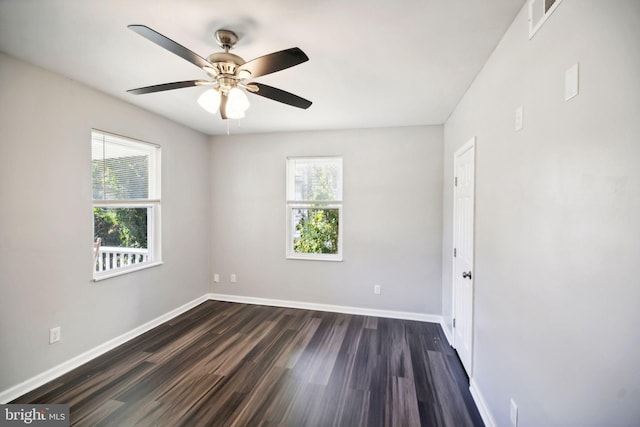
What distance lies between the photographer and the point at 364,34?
5.68 feet

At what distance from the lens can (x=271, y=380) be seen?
7.79 ft

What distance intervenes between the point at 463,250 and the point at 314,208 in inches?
83.3

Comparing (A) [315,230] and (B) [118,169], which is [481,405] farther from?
(B) [118,169]

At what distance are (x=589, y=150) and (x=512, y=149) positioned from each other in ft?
2.15

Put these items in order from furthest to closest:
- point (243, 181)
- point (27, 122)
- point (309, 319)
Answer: point (243, 181), point (309, 319), point (27, 122)

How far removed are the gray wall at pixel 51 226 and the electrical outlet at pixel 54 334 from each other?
0.03m

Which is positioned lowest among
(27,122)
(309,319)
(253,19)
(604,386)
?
(309,319)

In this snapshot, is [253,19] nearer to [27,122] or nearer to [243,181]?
[27,122]

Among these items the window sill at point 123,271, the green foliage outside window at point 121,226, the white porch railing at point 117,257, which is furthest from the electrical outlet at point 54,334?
the green foliage outside window at point 121,226

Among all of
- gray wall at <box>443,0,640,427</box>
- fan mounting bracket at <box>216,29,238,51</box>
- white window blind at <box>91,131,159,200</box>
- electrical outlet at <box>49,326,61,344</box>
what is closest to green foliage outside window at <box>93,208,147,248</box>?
white window blind at <box>91,131,159,200</box>

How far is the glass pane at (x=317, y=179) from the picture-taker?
13.1ft

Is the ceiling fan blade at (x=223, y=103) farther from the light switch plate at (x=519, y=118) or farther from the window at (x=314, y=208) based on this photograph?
the window at (x=314, y=208)

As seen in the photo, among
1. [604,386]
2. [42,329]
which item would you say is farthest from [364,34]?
[42,329]

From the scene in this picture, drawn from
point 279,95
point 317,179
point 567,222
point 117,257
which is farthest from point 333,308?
point 567,222
